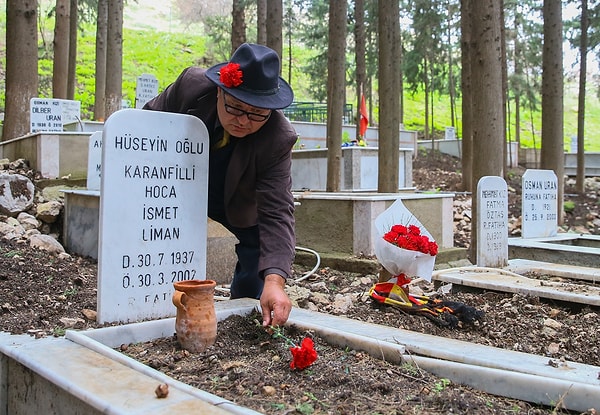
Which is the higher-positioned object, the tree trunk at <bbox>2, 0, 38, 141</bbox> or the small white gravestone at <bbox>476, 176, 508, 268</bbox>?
the tree trunk at <bbox>2, 0, 38, 141</bbox>

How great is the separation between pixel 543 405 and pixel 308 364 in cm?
86

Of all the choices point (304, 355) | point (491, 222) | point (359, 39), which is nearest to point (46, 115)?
point (359, 39)

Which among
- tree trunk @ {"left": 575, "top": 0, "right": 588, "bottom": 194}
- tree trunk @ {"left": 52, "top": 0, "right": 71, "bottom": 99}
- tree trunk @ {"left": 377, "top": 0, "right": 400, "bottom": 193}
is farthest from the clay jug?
tree trunk @ {"left": 575, "top": 0, "right": 588, "bottom": 194}

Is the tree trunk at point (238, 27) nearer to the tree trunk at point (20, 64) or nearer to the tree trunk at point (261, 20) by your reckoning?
the tree trunk at point (261, 20)

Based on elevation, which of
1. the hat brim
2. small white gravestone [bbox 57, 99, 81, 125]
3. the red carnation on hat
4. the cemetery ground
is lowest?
the cemetery ground

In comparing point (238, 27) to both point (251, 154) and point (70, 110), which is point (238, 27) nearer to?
point (70, 110)

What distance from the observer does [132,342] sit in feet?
8.96

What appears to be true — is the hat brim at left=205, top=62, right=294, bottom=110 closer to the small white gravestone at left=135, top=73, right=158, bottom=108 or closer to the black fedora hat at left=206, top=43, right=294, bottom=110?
the black fedora hat at left=206, top=43, right=294, bottom=110

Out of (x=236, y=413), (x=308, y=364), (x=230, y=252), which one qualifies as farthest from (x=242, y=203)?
(x=230, y=252)

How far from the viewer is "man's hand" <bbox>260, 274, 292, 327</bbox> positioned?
2.67 meters

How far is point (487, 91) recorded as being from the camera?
6.66m

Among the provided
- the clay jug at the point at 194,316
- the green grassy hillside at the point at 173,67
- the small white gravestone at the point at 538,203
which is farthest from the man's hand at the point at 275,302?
the green grassy hillside at the point at 173,67

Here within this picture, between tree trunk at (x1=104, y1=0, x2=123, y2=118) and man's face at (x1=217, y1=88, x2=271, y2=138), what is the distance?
31.4 ft

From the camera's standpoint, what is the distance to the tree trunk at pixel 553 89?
10344 millimetres
